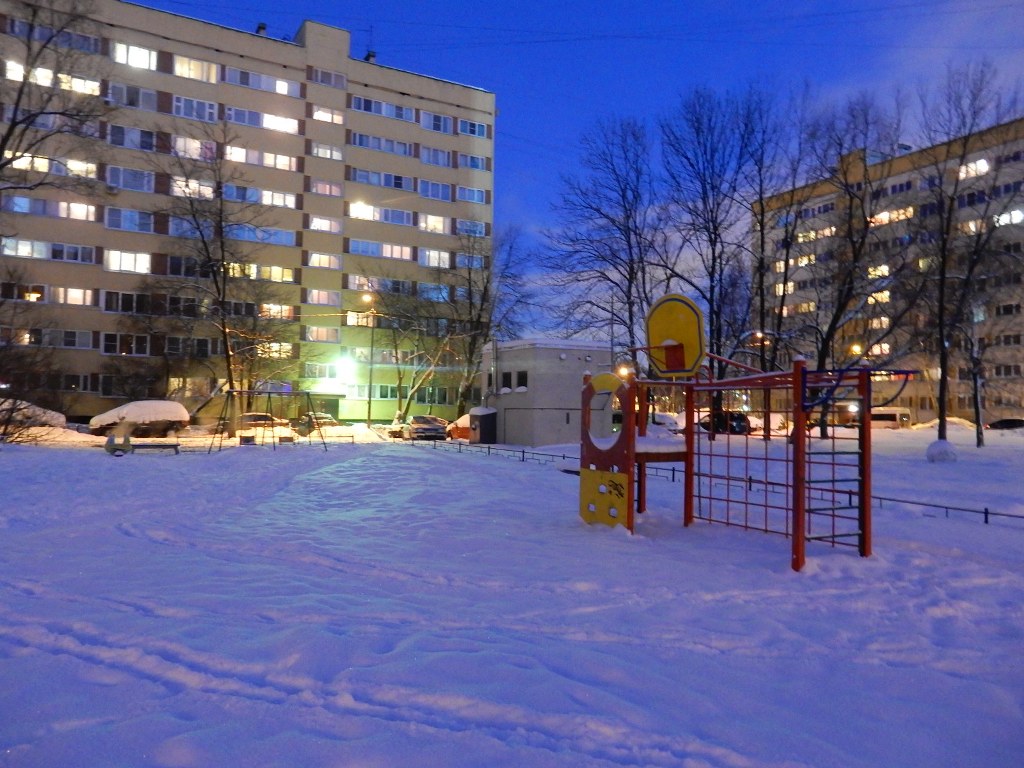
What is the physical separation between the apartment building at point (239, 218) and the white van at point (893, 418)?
1521 inches

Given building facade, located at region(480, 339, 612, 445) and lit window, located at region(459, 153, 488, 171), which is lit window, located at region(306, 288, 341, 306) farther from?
building facade, located at region(480, 339, 612, 445)

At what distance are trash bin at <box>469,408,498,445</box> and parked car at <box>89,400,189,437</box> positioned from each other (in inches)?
628

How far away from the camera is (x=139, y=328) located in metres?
47.9

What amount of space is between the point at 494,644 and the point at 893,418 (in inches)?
2741

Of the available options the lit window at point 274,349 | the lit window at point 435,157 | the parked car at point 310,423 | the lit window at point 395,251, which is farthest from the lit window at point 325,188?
the parked car at point 310,423

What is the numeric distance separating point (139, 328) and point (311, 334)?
38.8ft

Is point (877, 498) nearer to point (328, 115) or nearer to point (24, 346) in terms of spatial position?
point (24, 346)

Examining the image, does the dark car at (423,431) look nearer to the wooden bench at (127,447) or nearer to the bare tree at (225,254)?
the bare tree at (225,254)

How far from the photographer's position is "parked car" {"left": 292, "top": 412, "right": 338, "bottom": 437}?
36.2 metres

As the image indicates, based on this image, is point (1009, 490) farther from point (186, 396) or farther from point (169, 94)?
point (169, 94)

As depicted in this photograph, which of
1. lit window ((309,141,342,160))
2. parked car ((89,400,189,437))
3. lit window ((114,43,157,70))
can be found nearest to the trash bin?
parked car ((89,400,189,437))

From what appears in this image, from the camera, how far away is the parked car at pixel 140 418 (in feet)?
123

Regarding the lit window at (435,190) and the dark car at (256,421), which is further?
the lit window at (435,190)

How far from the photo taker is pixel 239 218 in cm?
5166
